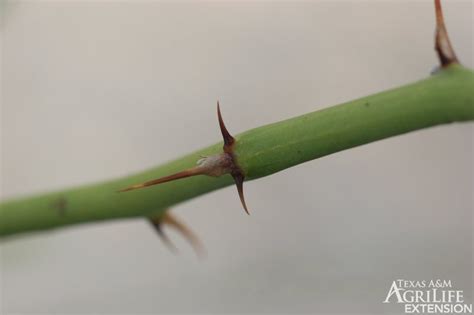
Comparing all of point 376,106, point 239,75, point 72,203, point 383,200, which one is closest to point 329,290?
point 383,200

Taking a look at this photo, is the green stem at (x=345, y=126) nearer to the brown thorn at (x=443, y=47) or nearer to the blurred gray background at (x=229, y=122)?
the brown thorn at (x=443, y=47)

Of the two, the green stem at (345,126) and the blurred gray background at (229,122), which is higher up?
the blurred gray background at (229,122)

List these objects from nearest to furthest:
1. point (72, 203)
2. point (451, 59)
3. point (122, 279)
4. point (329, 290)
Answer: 1. point (451, 59)
2. point (72, 203)
3. point (329, 290)
4. point (122, 279)

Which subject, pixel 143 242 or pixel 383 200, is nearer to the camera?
pixel 383 200

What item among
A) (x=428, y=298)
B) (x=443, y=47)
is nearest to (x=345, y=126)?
(x=443, y=47)

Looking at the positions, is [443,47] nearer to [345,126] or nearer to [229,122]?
[345,126]

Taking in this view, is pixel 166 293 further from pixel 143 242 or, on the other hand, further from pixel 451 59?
pixel 451 59

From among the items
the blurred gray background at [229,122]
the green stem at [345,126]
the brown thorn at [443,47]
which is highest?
the blurred gray background at [229,122]

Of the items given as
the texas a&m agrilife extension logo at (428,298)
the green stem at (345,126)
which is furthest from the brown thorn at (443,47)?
the texas a&m agrilife extension logo at (428,298)
